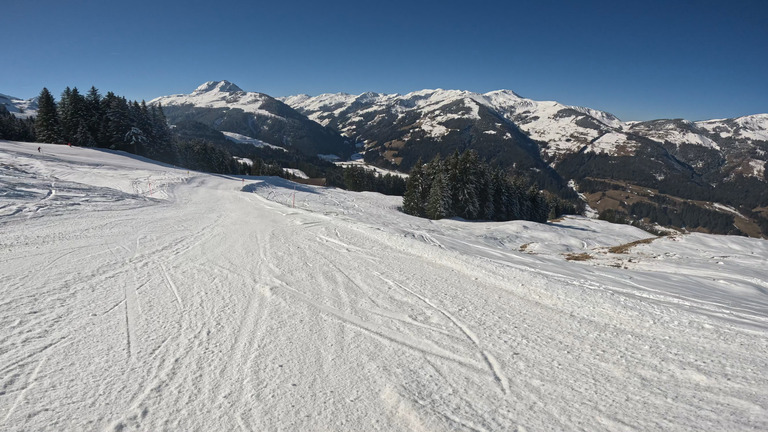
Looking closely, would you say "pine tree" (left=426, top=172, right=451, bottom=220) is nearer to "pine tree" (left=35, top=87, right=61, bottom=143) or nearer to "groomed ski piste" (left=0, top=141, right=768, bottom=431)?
"groomed ski piste" (left=0, top=141, right=768, bottom=431)

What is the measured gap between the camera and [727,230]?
157 m

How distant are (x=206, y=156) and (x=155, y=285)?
228ft

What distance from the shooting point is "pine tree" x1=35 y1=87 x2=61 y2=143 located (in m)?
47.4

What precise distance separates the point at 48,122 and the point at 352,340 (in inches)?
2702

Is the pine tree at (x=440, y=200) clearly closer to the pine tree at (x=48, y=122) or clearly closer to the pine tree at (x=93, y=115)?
the pine tree at (x=93, y=115)

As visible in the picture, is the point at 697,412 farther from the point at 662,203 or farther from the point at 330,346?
the point at 662,203

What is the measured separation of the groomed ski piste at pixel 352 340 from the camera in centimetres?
380

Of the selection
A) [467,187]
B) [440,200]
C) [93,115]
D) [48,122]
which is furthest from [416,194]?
[48,122]

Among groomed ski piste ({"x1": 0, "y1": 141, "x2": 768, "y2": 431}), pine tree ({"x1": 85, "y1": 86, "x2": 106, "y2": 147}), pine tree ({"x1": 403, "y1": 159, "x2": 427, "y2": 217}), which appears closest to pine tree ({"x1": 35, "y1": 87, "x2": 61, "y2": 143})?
pine tree ({"x1": 85, "y1": 86, "x2": 106, "y2": 147})

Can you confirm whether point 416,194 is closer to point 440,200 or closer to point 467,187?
point 440,200

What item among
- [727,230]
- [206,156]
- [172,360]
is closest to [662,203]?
[727,230]

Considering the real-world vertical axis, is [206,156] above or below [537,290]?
above

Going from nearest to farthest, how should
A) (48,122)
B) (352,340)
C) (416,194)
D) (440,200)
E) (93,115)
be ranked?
1. (352,340)
2. (440,200)
3. (416,194)
4. (48,122)
5. (93,115)

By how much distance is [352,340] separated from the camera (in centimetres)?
538
